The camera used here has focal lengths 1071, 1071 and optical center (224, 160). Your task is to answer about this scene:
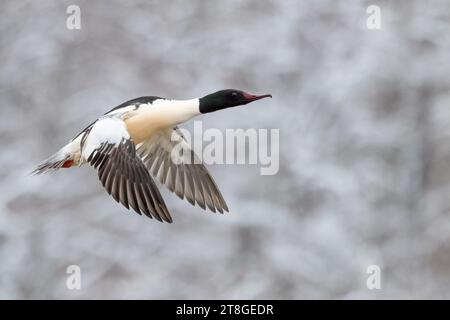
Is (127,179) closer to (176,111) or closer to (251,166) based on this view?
(176,111)

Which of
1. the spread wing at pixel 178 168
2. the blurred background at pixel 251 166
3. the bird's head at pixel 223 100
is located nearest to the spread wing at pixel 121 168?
the bird's head at pixel 223 100

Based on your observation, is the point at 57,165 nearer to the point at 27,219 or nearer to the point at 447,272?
the point at 27,219

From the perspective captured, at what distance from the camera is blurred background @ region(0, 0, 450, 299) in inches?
184

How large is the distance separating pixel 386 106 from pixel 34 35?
169 centimetres

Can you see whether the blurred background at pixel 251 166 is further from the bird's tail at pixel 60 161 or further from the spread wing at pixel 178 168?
the bird's tail at pixel 60 161

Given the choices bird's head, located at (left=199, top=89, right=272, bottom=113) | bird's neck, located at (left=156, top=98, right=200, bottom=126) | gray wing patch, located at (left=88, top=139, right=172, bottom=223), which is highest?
bird's head, located at (left=199, top=89, right=272, bottom=113)

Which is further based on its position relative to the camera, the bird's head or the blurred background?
the blurred background

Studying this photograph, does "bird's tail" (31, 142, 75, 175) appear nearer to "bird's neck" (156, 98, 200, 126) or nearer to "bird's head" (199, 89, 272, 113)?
"bird's neck" (156, 98, 200, 126)

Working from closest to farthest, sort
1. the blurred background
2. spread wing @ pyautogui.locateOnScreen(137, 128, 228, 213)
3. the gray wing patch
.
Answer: the gray wing patch, spread wing @ pyautogui.locateOnScreen(137, 128, 228, 213), the blurred background

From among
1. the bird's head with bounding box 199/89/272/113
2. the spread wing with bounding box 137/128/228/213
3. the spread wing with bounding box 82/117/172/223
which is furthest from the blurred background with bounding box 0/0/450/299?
the spread wing with bounding box 82/117/172/223

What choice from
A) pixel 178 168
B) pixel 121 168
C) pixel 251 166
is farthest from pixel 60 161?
pixel 251 166

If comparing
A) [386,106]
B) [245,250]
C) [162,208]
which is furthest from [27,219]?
[162,208]

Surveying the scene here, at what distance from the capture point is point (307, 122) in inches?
195

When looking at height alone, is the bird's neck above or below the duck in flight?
above
